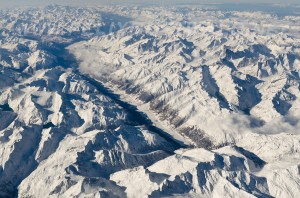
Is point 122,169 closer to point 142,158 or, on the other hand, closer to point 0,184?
point 142,158

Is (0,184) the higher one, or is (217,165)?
(217,165)

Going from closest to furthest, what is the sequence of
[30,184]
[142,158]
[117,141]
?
[30,184]
[142,158]
[117,141]

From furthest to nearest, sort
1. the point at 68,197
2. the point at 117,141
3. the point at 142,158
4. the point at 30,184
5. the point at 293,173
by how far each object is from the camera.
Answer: the point at 117,141 → the point at 142,158 → the point at 30,184 → the point at 293,173 → the point at 68,197

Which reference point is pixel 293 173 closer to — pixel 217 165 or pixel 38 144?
pixel 217 165

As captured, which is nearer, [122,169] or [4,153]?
[122,169]

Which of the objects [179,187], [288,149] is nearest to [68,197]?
[179,187]

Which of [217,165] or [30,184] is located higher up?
[217,165]

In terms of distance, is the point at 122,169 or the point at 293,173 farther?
the point at 122,169

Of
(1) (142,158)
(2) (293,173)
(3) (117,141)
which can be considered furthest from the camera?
(3) (117,141)

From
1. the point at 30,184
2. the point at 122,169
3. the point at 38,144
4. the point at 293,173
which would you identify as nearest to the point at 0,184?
the point at 30,184
